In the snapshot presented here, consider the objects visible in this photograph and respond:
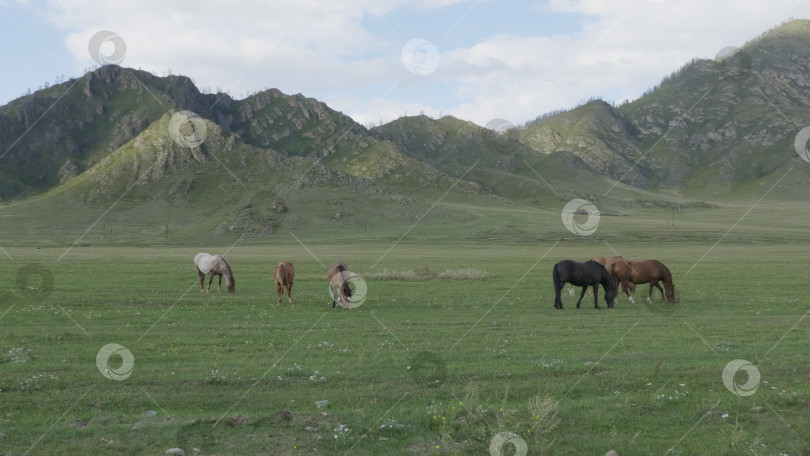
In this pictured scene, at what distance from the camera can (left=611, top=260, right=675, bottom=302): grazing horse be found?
95.3ft

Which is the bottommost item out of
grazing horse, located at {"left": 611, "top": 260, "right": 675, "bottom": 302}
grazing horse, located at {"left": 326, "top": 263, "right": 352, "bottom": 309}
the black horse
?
grazing horse, located at {"left": 611, "top": 260, "right": 675, "bottom": 302}

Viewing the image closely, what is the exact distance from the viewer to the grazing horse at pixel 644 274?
29.0 metres

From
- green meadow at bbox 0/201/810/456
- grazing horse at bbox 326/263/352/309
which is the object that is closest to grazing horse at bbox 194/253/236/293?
green meadow at bbox 0/201/810/456

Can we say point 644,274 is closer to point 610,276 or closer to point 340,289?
point 610,276

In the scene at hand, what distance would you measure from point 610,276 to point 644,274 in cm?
328

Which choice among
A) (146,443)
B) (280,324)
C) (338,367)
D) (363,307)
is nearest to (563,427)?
(338,367)

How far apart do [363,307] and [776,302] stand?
21362 mm

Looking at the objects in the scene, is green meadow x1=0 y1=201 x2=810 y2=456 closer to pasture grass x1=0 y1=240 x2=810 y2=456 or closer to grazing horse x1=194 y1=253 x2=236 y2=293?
pasture grass x1=0 y1=240 x2=810 y2=456

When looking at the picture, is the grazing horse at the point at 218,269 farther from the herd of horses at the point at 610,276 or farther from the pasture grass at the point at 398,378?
the herd of horses at the point at 610,276

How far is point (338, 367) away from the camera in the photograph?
1465 centimetres

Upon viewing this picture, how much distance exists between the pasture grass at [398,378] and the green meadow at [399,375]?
6 centimetres

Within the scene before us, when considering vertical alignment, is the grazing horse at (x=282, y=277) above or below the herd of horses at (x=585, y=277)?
above

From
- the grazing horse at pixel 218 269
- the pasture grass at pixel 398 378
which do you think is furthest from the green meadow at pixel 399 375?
the grazing horse at pixel 218 269

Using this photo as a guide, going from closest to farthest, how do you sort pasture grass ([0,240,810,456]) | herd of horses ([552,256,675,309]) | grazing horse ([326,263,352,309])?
1. pasture grass ([0,240,810,456])
2. grazing horse ([326,263,352,309])
3. herd of horses ([552,256,675,309])
